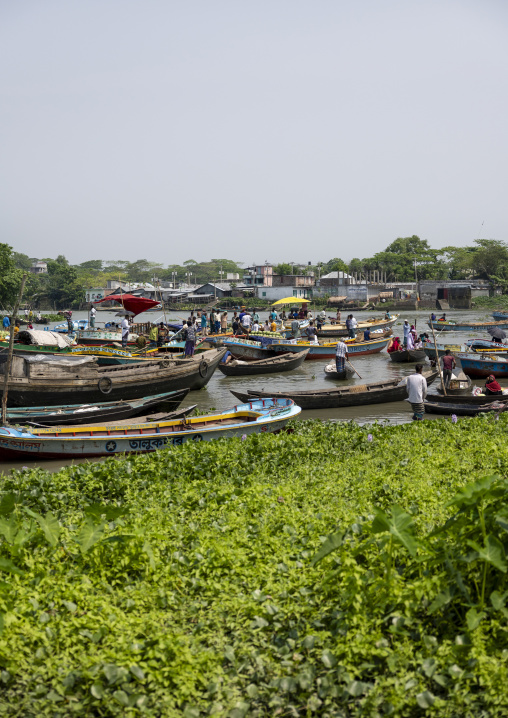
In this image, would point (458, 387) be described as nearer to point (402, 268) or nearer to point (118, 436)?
point (118, 436)

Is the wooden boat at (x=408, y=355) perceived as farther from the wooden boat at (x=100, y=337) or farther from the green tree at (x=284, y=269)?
the green tree at (x=284, y=269)

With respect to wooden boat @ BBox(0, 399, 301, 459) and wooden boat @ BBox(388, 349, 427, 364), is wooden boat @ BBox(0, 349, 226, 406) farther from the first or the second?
wooden boat @ BBox(388, 349, 427, 364)

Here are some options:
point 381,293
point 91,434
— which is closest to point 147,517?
point 91,434

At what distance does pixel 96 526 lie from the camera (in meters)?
5.47

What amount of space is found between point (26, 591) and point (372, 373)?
22.5 meters

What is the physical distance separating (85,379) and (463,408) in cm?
1032

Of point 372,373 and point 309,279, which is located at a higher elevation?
point 309,279

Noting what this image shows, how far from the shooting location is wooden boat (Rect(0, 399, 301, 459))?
11.9 meters

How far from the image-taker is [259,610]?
4.52 m

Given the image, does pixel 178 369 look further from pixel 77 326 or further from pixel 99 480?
pixel 77 326

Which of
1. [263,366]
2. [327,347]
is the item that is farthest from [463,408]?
[327,347]

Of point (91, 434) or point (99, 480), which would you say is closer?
point (99, 480)

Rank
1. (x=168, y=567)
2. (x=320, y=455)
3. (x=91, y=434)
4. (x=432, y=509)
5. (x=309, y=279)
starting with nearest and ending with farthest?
(x=168, y=567)
(x=432, y=509)
(x=320, y=455)
(x=91, y=434)
(x=309, y=279)

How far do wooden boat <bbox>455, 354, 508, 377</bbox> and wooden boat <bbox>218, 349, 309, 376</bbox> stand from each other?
21.8 ft
